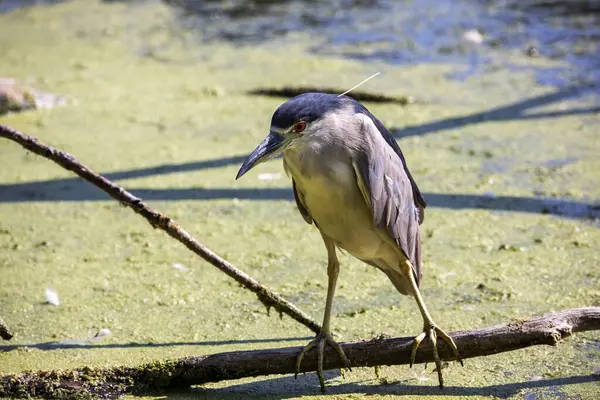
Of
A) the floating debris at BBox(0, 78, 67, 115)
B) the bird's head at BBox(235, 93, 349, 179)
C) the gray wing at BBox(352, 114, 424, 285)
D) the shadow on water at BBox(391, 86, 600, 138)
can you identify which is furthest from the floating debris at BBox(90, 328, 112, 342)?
the floating debris at BBox(0, 78, 67, 115)

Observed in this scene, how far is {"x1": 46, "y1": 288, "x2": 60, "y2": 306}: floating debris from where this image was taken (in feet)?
13.0

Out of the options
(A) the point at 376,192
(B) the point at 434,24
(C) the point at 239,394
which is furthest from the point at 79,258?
(B) the point at 434,24

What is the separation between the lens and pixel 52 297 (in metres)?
4.01

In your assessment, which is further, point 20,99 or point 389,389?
point 20,99

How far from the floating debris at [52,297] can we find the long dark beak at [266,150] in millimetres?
1526

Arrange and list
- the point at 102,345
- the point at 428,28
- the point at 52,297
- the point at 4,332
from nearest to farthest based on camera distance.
Result: 1. the point at 4,332
2. the point at 102,345
3. the point at 52,297
4. the point at 428,28

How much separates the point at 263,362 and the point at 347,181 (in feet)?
2.31

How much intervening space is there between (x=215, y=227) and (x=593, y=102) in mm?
3349

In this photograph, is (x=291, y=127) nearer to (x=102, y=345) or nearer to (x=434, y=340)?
(x=434, y=340)

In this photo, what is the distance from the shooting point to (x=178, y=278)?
4.23 metres

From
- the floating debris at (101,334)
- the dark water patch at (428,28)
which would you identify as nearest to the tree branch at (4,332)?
the floating debris at (101,334)

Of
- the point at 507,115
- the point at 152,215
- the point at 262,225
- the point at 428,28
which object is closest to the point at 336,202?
the point at 152,215

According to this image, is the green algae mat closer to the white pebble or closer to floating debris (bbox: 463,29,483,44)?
the white pebble

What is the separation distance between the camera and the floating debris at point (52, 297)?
3.98 m
